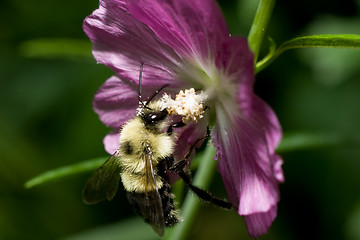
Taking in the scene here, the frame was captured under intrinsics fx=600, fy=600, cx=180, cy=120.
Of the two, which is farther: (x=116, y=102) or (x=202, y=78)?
(x=116, y=102)

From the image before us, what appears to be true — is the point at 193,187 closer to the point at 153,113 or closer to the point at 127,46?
the point at 153,113

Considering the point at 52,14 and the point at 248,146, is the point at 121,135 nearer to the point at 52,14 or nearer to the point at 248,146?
the point at 248,146

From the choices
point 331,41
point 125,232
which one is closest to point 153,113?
point 331,41

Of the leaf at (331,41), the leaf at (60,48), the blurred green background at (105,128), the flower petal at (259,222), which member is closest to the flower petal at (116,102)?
the flower petal at (259,222)

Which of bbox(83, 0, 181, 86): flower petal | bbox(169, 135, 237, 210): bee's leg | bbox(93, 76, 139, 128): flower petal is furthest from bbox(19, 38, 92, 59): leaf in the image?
bbox(169, 135, 237, 210): bee's leg

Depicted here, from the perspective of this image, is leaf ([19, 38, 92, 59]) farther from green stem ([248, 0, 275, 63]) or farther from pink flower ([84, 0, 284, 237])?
green stem ([248, 0, 275, 63])

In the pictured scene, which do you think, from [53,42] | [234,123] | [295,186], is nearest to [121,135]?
[234,123]
